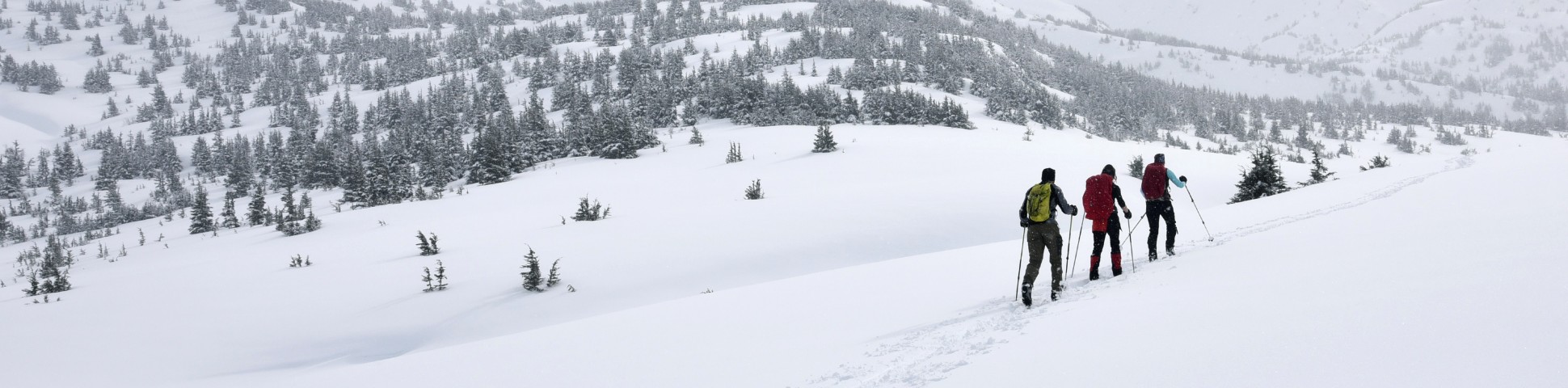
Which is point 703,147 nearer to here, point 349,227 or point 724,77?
point 349,227

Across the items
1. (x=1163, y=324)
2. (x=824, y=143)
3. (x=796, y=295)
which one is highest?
(x=824, y=143)

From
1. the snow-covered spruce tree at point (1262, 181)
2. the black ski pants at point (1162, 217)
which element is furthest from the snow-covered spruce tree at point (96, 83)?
the snow-covered spruce tree at point (1262, 181)

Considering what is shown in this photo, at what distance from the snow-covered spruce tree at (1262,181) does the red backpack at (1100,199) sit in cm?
1423

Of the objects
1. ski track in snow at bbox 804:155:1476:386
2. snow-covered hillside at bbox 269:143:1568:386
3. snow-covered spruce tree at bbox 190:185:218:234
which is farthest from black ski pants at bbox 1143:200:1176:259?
snow-covered spruce tree at bbox 190:185:218:234

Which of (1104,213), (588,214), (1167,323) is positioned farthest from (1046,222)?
(588,214)

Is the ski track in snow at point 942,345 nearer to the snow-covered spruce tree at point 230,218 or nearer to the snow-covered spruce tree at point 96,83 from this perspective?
the snow-covered spruce tree at point 230,218

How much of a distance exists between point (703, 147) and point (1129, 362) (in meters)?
31.1

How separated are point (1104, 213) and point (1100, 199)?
18 centimetres

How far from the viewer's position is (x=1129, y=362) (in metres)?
3.63

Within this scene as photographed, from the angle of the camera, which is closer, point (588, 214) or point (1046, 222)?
point (1046, 222)

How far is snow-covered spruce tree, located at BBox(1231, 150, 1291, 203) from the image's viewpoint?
1839 cm

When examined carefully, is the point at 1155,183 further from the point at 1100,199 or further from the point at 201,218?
the point at 201,218

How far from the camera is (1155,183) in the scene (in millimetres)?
8539

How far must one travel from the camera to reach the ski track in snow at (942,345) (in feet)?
15.0
